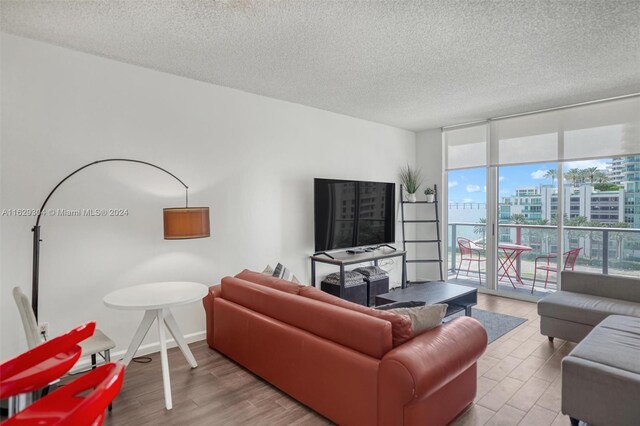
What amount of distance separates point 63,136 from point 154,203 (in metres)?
0.89

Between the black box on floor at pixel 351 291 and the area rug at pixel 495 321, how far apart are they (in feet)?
3.56

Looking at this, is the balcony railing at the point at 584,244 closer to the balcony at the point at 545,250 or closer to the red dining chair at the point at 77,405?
the balcony at the point at 545,250

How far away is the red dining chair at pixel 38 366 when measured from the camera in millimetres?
915

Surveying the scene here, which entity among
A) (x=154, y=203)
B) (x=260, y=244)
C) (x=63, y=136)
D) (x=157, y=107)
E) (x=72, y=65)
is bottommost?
(x=260, y=244)

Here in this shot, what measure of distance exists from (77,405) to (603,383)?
99.5 inches

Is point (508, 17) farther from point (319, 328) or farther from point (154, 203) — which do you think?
point (154, 203)

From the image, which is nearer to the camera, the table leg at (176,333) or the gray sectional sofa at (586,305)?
the table leg at (176,333)

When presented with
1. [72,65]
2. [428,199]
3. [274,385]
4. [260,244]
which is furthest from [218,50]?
[428,199]

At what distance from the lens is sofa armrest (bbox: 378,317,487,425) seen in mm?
1727

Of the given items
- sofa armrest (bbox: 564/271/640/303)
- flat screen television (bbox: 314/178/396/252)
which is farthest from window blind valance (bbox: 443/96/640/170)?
sofa armrest (bbox: 564/271/640/303)

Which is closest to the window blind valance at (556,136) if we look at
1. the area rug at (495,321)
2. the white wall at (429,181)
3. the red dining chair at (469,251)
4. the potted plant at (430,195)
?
the white wall at (429,181)

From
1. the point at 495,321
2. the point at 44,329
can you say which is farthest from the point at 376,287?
the point at 44,329

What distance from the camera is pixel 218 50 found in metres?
2.95

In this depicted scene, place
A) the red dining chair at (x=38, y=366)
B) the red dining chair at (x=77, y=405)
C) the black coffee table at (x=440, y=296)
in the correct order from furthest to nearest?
the black coffee table at (x=440, y=296), the red dining chair at (x=38, y=366), the red dining chair at (x=77, y=405)
